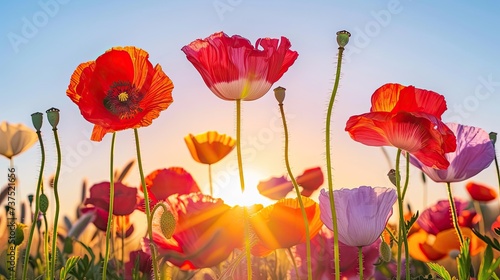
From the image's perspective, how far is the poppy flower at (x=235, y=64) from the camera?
5.79 ft

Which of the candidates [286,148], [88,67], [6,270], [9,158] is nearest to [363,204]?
[286,148]

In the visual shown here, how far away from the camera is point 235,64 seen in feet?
5.88

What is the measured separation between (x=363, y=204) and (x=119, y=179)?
1.73 m

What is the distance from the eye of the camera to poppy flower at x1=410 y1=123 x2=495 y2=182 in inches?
82.7

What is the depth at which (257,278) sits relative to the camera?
8.59 feet

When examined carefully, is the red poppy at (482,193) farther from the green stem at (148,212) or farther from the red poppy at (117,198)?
the green stem at (148,212)

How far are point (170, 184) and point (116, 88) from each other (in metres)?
0.85

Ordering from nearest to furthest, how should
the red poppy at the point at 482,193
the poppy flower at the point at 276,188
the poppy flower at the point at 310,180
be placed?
the poppy flower at the point at 310,180, the poppy flower at the point at 276,188, the red poppy at the point at 482,193

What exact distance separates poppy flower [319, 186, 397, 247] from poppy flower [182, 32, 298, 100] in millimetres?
378

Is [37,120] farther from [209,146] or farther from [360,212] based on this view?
[209,146]

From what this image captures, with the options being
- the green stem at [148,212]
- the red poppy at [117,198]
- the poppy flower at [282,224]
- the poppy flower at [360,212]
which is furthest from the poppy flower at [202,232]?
the red poppy at [117,198]

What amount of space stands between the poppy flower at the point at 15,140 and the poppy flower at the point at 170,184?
0.64 metres

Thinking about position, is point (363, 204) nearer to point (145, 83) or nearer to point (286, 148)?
point (286, 148)

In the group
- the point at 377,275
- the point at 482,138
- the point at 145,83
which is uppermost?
the point at 145,83
